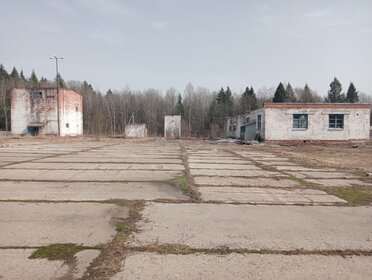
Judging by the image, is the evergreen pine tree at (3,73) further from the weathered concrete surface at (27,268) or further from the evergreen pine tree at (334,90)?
the weathered concrete surface at (27,268)

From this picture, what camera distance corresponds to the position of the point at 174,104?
88688 mm

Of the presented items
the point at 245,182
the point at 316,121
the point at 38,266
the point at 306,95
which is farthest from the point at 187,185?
the point at 306,95

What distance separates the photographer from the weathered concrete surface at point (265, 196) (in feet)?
22.4

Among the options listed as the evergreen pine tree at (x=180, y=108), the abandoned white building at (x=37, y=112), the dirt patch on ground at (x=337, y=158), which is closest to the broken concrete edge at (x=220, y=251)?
the dirt patch on ground at (x=337, y=158)

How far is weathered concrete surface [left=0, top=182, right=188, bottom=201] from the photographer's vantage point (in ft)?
22.1

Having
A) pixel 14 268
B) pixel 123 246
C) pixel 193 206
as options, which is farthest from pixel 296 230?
pixel 14 268

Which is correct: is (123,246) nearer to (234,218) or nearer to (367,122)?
(234,218)

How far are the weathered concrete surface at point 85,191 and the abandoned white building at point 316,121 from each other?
26.9 meters

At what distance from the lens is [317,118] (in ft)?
110

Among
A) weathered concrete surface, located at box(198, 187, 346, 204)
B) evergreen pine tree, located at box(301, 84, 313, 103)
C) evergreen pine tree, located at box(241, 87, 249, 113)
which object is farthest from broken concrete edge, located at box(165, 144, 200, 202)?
evergreen pine tree, located at box(301, 84, 313, 103)

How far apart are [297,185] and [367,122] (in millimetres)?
29198

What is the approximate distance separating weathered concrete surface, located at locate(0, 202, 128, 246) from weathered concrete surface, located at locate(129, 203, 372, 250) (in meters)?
0.51

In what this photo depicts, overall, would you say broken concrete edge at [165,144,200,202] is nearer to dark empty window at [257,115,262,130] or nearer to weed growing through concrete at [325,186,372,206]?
weed growing through concrete at [325,186,372,206]

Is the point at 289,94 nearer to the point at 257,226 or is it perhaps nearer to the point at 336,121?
the point at 336,121
